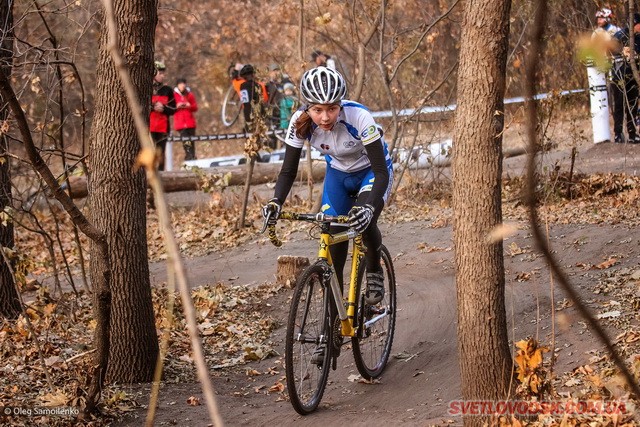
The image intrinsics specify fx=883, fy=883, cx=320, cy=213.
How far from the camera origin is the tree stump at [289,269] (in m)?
9.89

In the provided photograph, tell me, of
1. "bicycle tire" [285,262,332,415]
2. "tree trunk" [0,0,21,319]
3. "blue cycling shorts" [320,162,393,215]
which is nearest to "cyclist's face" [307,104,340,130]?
"blue cycling shorts" [320,162,393,215]

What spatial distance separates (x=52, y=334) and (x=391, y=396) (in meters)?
3.42

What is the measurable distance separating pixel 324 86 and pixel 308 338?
174 cm

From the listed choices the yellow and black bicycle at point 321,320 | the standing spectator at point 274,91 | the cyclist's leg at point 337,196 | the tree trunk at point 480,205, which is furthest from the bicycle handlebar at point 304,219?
the standing spectator at point 274,91

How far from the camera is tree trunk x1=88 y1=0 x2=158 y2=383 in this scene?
6422 mm

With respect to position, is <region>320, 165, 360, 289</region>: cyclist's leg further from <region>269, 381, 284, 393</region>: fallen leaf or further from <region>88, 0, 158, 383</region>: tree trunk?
<region>88, 0, 158, 383</region>: tree trunk

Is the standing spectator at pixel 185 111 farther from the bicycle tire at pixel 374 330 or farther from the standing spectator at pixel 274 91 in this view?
the bicycle tire at pixel 374 330

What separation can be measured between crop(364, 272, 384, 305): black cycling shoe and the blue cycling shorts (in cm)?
56

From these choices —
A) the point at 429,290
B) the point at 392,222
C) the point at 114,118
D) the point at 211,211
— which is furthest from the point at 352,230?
the point at 211,211

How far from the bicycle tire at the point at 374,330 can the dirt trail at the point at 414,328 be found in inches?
4.7

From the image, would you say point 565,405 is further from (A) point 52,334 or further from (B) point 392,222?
(B) point 392,222

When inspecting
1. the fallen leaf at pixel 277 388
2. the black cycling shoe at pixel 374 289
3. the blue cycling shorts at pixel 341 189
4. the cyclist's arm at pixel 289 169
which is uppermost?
the cyclist's arm at pixel 289 169

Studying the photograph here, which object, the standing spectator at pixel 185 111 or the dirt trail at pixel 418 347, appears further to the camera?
the standing spectator at pixel 185 111

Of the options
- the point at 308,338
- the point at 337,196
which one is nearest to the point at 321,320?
the point at 308,338
